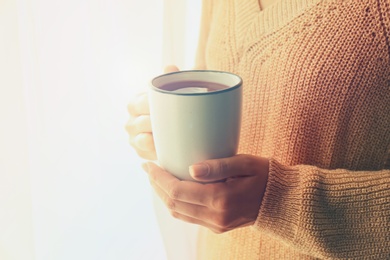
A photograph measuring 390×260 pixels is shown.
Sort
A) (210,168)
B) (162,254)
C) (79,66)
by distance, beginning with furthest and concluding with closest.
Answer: (162,254) < (79,66) < (210,168)

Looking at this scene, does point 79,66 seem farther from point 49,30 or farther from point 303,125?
point 303,125

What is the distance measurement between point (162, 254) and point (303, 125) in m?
0.37

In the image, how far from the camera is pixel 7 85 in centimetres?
47

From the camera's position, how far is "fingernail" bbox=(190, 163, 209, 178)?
42 cm

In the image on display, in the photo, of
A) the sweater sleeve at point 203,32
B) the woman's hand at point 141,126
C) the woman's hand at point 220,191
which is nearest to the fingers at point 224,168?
the woman's hand at point 220,191

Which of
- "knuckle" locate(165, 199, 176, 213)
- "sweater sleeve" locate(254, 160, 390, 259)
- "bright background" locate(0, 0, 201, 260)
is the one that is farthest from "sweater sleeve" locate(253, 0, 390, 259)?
"bright background" locate(0, 0, 201, 260)

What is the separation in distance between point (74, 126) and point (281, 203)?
0.31 metres

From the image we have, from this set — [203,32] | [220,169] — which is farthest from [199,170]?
[203,32]

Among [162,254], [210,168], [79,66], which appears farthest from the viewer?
[162,254]

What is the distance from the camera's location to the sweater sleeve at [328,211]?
485 mm

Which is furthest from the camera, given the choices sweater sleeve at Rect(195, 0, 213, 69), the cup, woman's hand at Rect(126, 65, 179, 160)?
sweater sleeve at Rect(195, 0, 213, 69)

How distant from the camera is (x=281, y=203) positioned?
49 centimetres

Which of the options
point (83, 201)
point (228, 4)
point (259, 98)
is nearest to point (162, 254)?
point (83, 201)

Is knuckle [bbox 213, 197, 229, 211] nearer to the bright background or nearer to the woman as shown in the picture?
the woman
